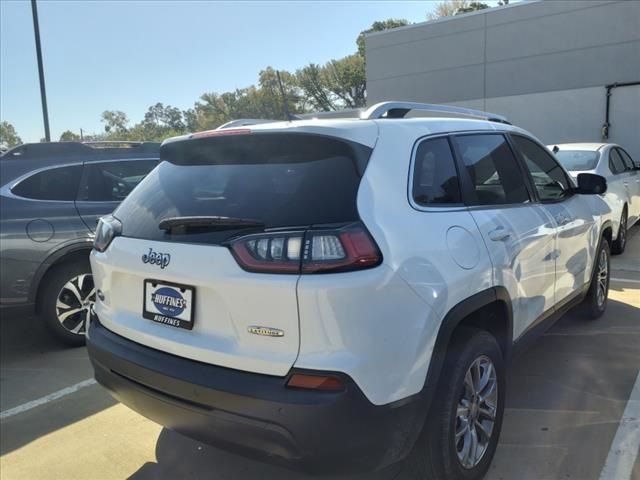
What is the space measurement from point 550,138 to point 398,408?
1763cm

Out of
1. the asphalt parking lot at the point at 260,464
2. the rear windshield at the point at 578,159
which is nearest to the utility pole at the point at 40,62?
Answer: the asphalt parking lot at the point at 260,464

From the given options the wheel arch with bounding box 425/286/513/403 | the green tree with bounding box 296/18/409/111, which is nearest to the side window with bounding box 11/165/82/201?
the wheel arch with bounding box 425/286/513/403

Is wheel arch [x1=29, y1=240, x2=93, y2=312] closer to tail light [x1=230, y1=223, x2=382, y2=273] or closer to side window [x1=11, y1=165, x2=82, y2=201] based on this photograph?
side window [x1=11, y1=165, x2=82, y2=201]

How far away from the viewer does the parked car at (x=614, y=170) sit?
6.95 m

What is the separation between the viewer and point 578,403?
3400mm

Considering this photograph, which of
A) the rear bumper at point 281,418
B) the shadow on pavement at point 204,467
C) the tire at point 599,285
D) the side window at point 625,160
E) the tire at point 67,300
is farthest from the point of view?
the side window at point 625,160

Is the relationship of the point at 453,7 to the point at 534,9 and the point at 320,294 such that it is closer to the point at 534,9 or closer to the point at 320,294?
the point at 534,9

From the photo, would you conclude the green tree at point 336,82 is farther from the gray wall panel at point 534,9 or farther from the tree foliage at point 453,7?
the gray wall panel at point 534,9

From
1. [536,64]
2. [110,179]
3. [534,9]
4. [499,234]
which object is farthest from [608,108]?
[499,234]

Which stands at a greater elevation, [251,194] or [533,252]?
[251,194]

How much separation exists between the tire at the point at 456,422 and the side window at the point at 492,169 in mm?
742

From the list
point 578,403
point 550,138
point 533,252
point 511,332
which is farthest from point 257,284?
point 550,138

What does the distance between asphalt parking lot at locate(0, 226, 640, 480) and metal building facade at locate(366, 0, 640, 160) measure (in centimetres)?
1447

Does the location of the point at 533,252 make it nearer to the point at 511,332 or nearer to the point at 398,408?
the point at 511,332
